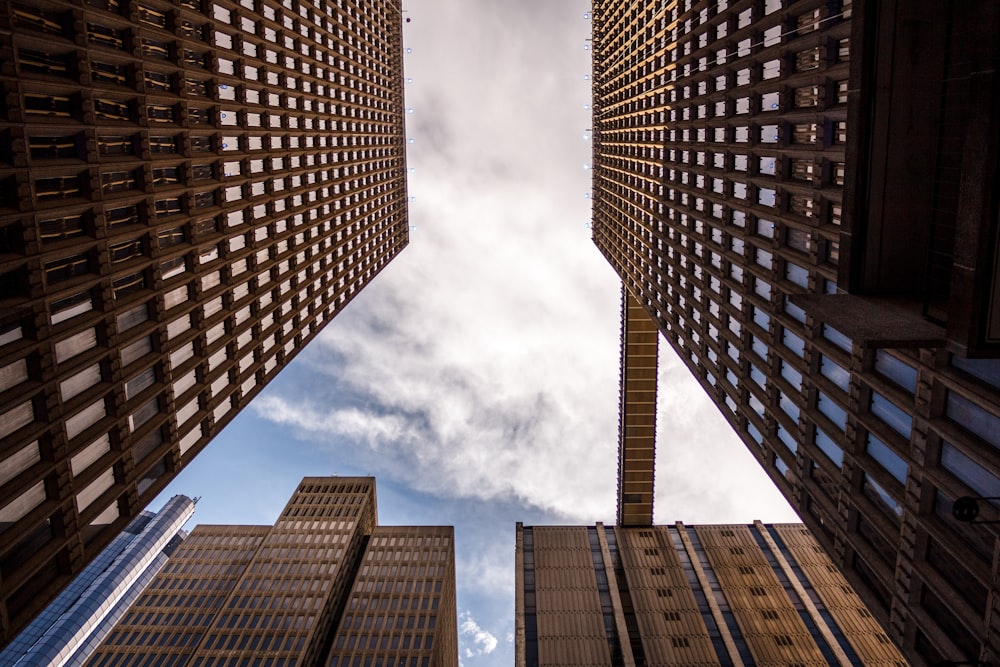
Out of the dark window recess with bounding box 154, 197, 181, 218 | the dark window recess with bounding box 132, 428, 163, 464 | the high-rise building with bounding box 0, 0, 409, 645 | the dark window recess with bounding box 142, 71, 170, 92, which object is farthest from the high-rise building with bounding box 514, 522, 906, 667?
the dark window recess with bounding box 142, 71, 170, 92

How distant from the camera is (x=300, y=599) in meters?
90.2

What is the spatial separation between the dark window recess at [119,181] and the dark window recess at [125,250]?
7.67ft

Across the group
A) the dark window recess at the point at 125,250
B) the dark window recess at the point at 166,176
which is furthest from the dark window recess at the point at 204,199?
the dark window recess at the point at 125,250

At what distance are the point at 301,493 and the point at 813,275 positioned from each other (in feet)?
396

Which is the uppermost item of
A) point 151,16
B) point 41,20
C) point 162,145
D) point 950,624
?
point 151,16

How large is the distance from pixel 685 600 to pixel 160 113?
73.5 metres

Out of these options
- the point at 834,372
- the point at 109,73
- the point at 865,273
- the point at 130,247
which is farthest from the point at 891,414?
the point at 109,73

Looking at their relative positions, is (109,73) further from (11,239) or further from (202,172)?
A: (11,239)

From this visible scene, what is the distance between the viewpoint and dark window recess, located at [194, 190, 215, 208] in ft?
94.3

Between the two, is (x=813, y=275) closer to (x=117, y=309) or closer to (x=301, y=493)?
(x=117, y=309)

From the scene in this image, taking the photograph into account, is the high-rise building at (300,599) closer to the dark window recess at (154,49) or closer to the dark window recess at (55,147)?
the dark window recess at (55,147)

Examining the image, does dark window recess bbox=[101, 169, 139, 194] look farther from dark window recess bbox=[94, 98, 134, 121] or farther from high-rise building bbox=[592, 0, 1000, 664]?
high-rise building bbox=[592, 0, 1000, 664]

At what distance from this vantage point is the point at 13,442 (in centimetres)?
1769

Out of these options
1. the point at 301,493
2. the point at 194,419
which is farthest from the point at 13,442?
the point at 301,493
